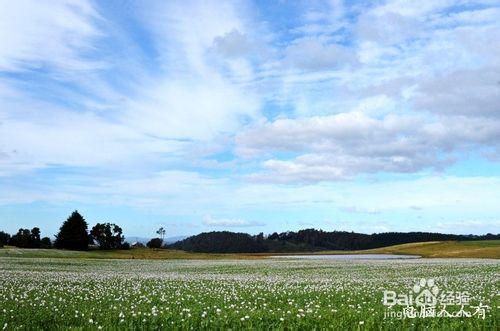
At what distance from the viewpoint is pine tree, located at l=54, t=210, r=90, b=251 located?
12138 centimetres

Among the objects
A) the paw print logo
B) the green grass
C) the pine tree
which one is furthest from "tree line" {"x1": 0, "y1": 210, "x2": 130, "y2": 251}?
the paw print logo

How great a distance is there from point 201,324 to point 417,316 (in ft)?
21.3

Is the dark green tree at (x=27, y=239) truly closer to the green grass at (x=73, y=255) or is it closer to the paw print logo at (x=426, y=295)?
the green grass at (x=73, y=255)

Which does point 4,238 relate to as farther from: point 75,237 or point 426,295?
point 426,295

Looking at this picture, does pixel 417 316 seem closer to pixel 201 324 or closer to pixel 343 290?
pixel 201 324

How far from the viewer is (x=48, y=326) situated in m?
13.7

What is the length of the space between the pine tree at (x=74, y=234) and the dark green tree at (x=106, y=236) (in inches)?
387

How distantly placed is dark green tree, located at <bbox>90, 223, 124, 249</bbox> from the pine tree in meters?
9.83

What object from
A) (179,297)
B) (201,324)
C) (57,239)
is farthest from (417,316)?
Result: (57,239)
